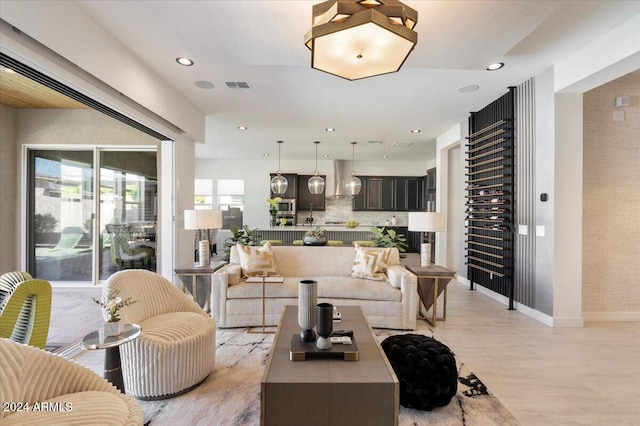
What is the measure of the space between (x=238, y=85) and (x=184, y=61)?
0.77 meters

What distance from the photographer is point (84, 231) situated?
16.6 ft

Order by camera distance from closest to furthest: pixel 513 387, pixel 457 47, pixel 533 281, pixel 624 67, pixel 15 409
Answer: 1. pixel 15 409
2. pixel 513 387
3. pixel 457 47
4. pixel 624 67
5. pixel 533 281

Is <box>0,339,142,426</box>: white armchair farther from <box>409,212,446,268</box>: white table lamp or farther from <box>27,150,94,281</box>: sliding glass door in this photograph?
<box>27,150,94,281</box>: sliding glass door

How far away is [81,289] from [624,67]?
302 inches

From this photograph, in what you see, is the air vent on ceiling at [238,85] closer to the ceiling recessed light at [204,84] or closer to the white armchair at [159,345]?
the ceiling recessed light at [204,84]

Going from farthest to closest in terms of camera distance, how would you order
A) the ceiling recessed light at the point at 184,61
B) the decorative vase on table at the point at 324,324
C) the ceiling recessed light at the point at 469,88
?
the ceiling recessed light at the point at 469,88
the ceiling recessed light at the point at 184,61
the decorative vase on table at the point at 324,324

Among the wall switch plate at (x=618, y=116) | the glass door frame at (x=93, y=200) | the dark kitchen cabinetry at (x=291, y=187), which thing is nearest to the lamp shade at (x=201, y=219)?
the glass door frame at (x=93, y=200)

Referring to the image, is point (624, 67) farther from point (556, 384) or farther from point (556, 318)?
point (556, 384)

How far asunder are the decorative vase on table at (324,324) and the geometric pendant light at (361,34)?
5.53 feet

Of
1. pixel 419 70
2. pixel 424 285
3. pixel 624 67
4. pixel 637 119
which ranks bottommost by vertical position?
pixel 424 285

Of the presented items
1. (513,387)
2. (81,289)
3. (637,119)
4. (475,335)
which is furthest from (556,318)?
(81,289)

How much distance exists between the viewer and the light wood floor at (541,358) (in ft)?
6.80

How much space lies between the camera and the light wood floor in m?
2.07

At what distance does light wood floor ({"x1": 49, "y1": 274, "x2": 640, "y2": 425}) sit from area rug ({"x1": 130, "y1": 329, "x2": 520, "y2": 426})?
0.48 ft
